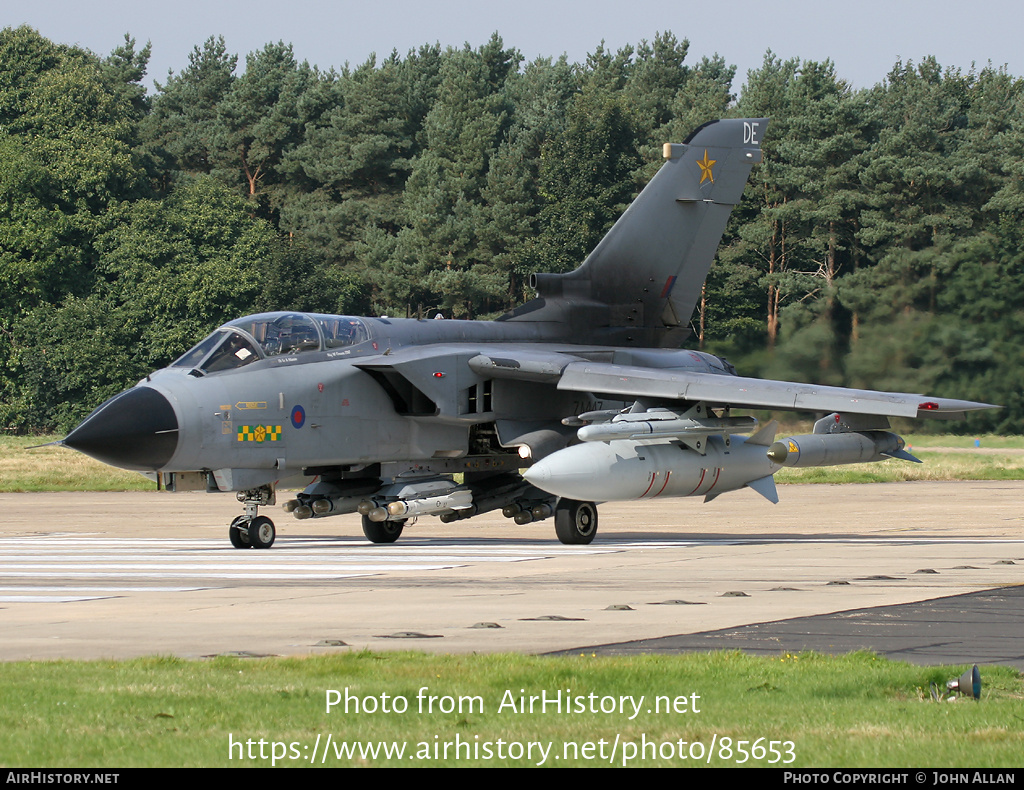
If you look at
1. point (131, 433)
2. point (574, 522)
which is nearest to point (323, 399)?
point (131, 433)

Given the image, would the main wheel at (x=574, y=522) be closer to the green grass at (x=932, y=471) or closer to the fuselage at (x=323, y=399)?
the fuselage at (x=323, y=399)

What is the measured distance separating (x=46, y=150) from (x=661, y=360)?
52286 millimetres

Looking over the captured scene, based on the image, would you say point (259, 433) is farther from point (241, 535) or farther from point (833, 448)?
point (833, 448)

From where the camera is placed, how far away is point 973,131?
53.3m

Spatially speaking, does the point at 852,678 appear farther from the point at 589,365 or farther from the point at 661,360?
the point at 661,360

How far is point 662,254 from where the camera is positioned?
20875mm

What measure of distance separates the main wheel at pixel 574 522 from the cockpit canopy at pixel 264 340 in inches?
135

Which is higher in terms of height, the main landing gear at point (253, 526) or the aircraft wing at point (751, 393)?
the aircraft wing at point (751, 393)

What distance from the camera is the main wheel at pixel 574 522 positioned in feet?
57.7

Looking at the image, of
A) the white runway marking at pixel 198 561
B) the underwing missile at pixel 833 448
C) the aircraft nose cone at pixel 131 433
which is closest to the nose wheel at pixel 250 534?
the white runway marking at pixel 198 561

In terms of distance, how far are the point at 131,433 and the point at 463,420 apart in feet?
14.8

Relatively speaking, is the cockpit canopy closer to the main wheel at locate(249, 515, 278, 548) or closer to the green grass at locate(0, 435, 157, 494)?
the main wheel at locate(249, 515, 278, 548)

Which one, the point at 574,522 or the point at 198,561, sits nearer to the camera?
the point at 198,561

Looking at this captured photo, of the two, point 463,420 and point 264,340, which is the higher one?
point 264,340
